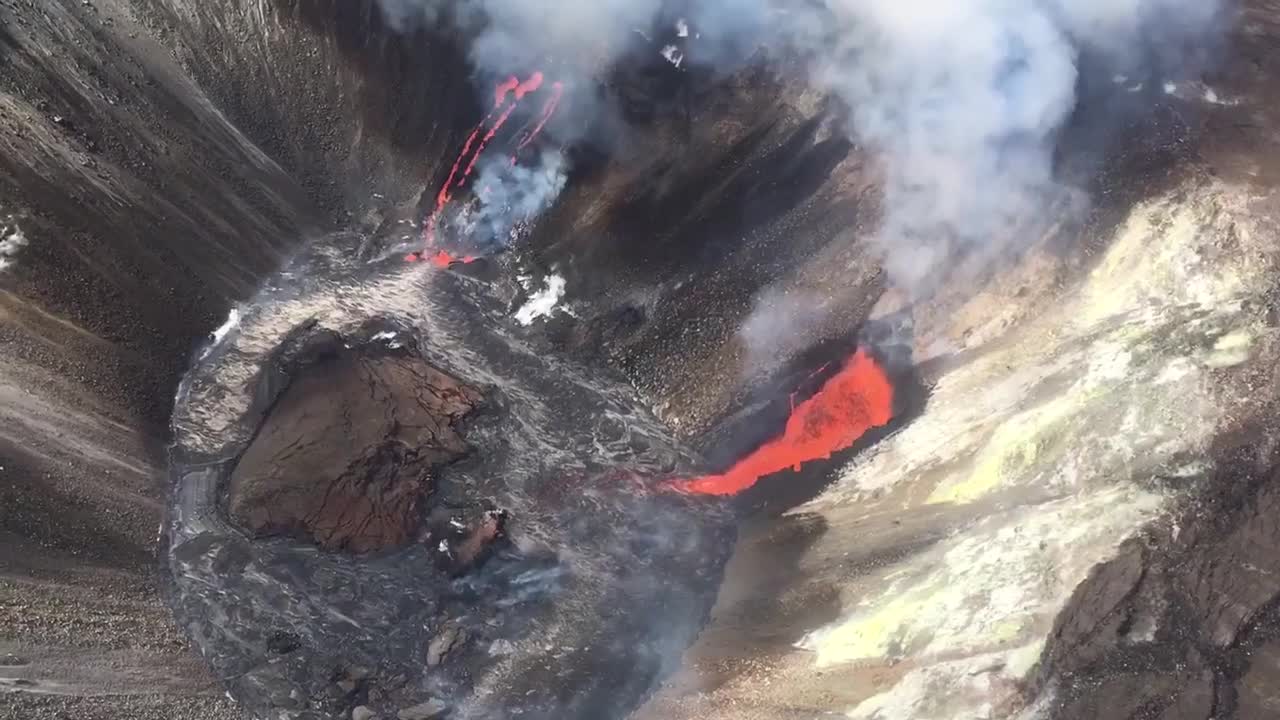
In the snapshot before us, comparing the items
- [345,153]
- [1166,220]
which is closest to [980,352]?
[1166,220]

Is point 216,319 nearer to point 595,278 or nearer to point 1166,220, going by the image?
point 595,278

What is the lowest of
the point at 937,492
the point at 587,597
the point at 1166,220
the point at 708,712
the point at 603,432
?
the point at 708,712

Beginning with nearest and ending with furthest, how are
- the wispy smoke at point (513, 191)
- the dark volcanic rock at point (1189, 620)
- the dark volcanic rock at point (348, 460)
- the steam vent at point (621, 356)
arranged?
the dark volcanic rock at point (1189, 620), the steam vent at point (621, 356), the dark volcanic rock at point (348, 460), the wispy smoke at point (513, 191)

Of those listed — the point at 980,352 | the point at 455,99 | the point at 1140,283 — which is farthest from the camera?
the point at 455,99

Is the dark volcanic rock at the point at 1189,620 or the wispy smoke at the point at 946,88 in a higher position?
the wispy smoke at the point at 946,88

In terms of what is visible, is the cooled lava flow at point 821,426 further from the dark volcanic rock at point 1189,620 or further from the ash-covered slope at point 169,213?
the dark volcanic rock at point 1189,620

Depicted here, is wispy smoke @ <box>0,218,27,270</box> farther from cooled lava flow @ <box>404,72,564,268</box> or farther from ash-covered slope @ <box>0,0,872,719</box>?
cooled lava flow @ <box>404,72,564,268</box>

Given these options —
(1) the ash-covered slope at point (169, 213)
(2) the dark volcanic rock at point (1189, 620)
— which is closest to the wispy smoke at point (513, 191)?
(1) the ash-covered slope at point (169, 213)
